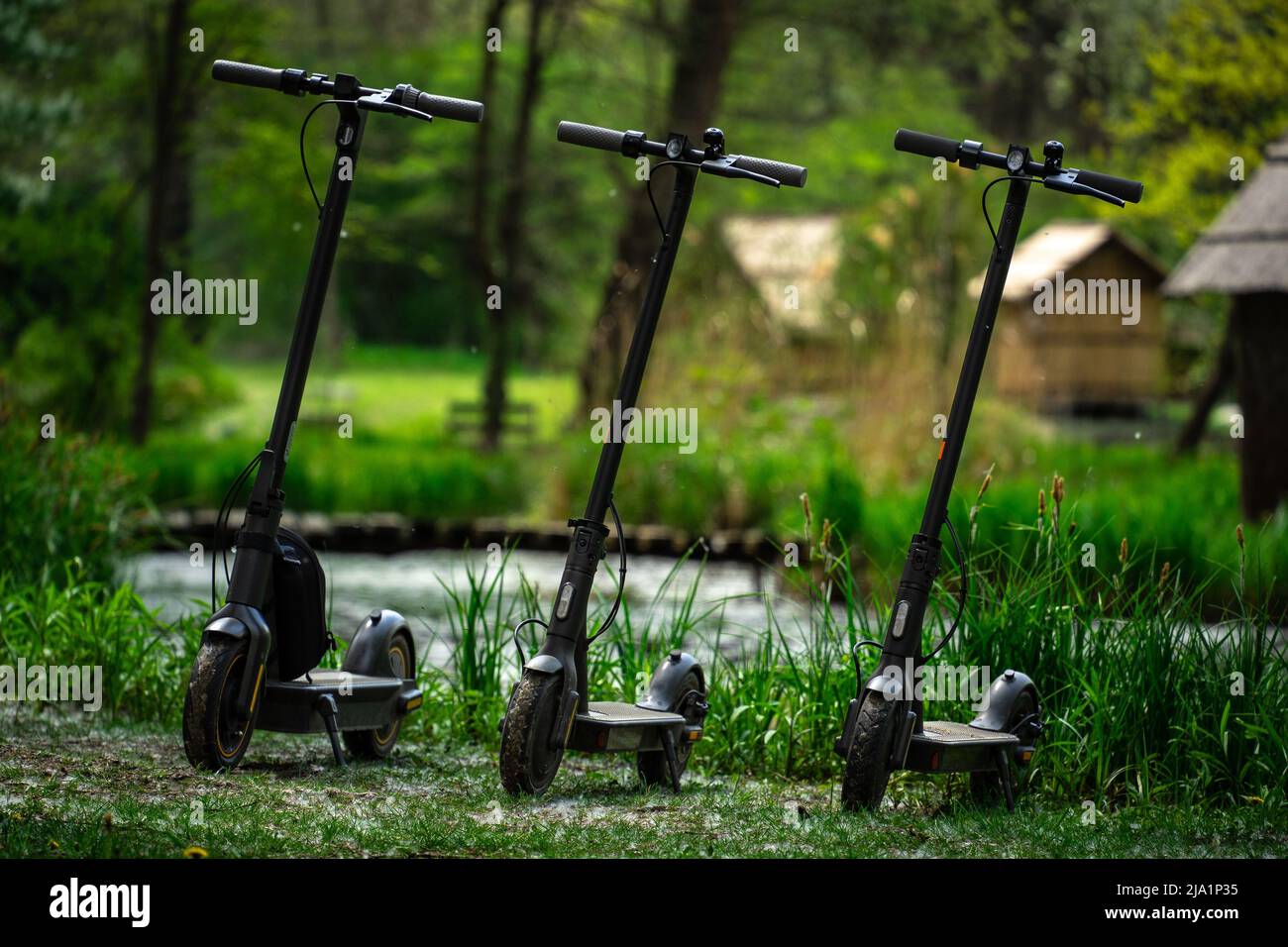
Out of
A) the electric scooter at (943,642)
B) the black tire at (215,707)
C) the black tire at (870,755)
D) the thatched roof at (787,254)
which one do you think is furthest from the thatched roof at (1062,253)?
the black tire at (215,707)

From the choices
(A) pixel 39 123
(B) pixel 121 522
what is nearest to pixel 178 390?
(A) pixel 39 123

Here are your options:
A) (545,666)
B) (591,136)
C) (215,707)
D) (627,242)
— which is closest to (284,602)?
(215,707)

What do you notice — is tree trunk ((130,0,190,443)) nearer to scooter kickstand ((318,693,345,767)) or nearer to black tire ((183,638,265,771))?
scooter kickstand ((318,693,345,767))

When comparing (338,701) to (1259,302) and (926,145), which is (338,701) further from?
(1259,302)

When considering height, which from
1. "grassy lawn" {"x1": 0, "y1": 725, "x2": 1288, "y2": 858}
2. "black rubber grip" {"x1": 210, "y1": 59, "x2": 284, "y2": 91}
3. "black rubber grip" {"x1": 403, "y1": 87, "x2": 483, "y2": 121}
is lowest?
"grassy lawn" {"x1": 0, "y1": 725, "x2": 1288, "y2": 858}

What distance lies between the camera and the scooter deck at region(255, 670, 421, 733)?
482 cm

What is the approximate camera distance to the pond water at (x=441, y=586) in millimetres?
8828

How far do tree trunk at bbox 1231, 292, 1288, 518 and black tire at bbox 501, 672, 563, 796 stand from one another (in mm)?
7508

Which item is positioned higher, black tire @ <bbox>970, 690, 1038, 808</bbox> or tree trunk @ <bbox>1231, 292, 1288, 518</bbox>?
tree trunk @ <bbox>1231, 292, 1288, 518</bbox>

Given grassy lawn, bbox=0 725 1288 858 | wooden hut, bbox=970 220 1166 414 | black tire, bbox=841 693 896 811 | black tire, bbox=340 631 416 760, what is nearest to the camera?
grassy lawn, bbox=0 725 1288 858

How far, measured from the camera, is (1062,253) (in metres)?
24.2

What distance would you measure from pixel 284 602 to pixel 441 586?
4018 millimetres

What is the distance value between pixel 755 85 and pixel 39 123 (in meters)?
10.3

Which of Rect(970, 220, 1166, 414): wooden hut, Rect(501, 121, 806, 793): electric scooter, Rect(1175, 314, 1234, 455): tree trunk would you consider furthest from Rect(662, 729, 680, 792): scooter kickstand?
Rect(970, 220, 1166, 414): wooden hut
